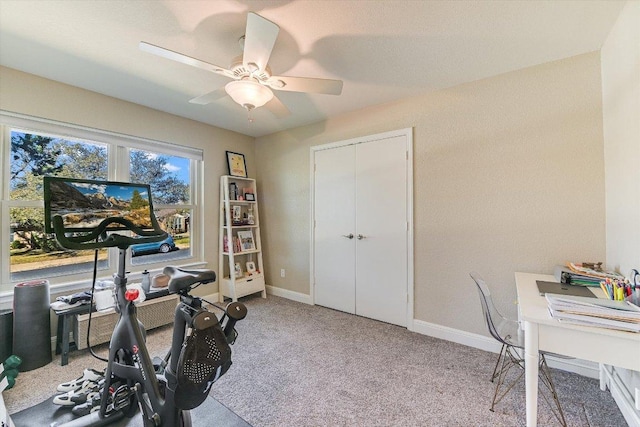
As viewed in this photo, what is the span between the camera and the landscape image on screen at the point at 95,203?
1902mm

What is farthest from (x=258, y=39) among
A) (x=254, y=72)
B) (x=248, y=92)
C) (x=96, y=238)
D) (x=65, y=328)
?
(x=65, y=328)

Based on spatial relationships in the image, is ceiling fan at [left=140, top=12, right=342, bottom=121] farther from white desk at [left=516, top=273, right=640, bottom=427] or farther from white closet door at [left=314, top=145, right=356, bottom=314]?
white desk at [left=516, top=273, right=640, bottom=427]

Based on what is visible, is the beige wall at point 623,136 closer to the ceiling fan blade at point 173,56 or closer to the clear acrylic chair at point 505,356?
the clear acrylic chair at point 505,356

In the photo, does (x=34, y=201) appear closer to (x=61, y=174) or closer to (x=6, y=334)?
(x=61, y=174)

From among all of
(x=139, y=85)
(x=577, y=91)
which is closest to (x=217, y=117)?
(x=139, y=85)

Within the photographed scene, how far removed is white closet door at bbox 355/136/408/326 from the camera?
2.95 meters

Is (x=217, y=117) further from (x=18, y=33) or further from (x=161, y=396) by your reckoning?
(x=161, y=396)

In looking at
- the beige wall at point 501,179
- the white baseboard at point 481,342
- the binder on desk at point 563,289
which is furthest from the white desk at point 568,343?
the white baseboard at point 481,342

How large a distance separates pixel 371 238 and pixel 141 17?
272 centimetres

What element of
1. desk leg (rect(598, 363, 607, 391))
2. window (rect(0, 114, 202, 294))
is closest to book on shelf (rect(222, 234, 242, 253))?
window (rect(0, 114, 202, 294))

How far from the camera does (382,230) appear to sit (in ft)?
10.1

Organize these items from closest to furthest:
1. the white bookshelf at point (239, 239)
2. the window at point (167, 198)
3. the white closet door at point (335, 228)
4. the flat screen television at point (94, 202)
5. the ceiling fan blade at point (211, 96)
Answer: the flat screen television at point (94, 202) → the ceiling fan blade at point (211, 96) → the window at point (167, 198) → the white closet door at point (335, 228) → the white bookshelf at point (239, 239)

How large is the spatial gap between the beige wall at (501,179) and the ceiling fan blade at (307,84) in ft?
4.48

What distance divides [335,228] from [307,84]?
78.1 inches
